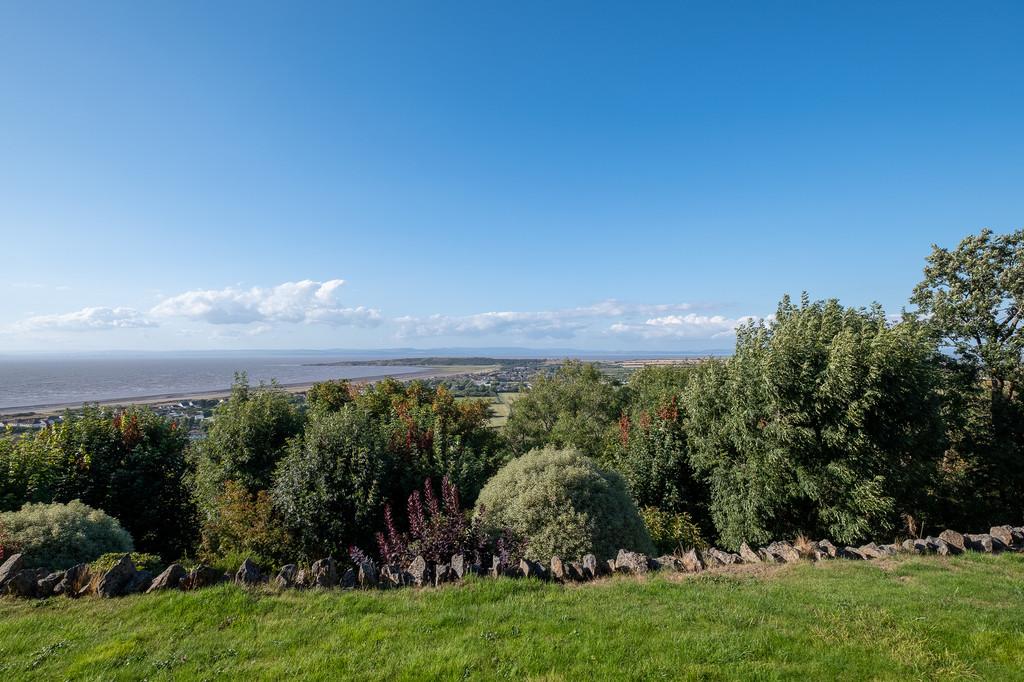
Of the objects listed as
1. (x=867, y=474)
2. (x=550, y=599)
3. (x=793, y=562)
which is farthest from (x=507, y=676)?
(x=867, y=474)

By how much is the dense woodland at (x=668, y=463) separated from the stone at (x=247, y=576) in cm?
177

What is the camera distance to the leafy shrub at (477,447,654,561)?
30.3 ft

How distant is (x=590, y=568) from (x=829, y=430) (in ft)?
30.5

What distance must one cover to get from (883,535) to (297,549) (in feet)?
55.2

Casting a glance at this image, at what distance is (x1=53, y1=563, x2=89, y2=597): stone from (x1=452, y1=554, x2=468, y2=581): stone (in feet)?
18.0

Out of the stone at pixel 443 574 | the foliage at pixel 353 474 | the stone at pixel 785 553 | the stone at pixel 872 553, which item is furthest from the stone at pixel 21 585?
the stone at pixel 872 553

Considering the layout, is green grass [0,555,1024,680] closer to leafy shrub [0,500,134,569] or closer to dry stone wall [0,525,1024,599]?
dry stone wall [0,525,1024,599]

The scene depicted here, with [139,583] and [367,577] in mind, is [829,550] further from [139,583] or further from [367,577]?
[139,583]

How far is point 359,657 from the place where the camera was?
4844 mm

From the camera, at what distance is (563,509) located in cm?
957

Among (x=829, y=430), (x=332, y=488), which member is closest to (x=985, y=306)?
(x=829, y=430)

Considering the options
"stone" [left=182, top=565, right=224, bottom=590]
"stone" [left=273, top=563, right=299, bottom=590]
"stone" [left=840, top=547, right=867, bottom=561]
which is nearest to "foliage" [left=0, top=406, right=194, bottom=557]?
"stone" [left=182, top=565, right=224, bottom=590]

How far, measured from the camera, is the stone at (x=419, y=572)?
709cm

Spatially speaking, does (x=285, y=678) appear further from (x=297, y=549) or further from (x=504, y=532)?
(x=297, y=549)
